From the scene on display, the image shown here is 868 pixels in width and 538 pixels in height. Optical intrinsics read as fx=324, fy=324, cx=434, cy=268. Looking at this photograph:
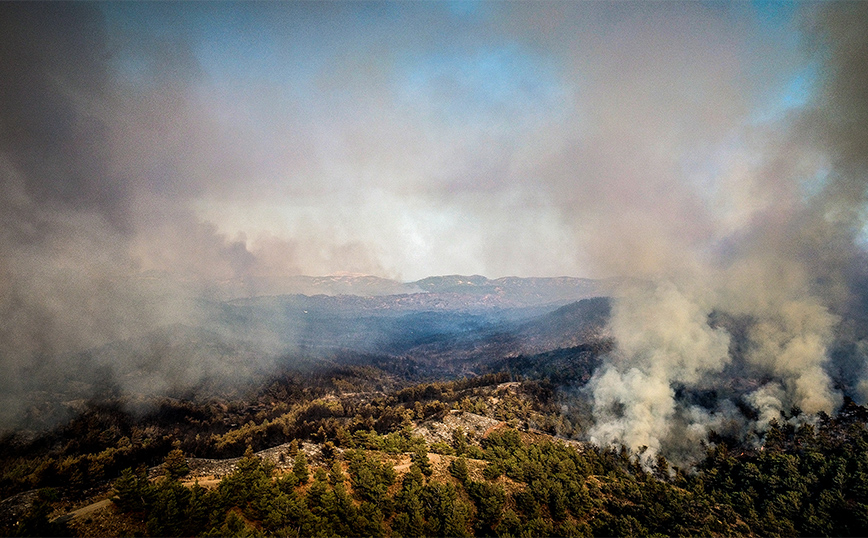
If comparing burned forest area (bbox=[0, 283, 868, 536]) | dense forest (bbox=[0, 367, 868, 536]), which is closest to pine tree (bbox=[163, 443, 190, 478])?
burned forest area (bbox=[0, 283, 868, 536])

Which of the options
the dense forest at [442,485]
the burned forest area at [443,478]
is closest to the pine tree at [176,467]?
the burned forest area at [443,478]

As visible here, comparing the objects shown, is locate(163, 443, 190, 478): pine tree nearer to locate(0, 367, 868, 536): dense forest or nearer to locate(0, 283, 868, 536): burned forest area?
locate(0, 283, 868, 536): burned forest area

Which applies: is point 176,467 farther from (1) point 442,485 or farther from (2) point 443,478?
(2) point 443,478

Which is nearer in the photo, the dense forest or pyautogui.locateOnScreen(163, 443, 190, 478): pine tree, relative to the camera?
the dense forest

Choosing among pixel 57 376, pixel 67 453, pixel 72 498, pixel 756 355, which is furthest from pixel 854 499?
pixel 57 376

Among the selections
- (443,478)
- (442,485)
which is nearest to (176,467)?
(442,485)

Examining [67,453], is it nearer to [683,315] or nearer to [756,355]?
[683,315]

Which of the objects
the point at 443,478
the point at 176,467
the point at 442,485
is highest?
the point at 176,467

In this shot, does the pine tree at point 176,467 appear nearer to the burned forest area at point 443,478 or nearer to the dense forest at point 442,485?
the burned forest area at point 443,478
